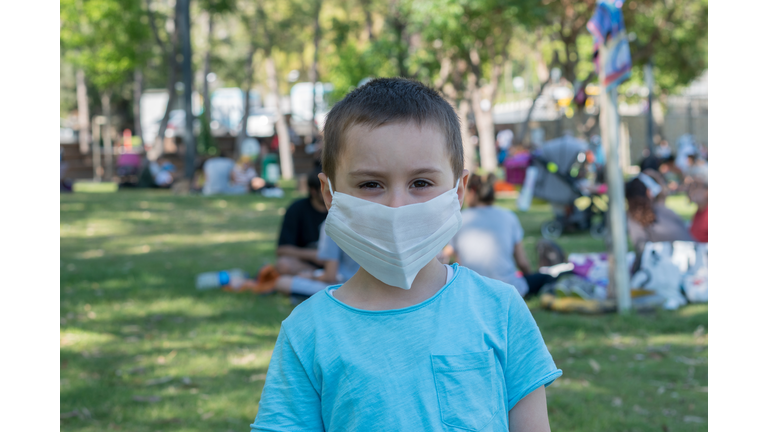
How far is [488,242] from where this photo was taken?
282 inches

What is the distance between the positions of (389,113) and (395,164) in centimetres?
12

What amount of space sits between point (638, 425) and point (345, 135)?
3.22 m

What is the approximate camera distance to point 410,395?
1.65m

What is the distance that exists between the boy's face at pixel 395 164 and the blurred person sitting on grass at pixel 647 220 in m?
6.78

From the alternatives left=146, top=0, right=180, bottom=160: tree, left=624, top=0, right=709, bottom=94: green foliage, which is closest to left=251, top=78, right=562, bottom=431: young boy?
left=624, top=0, right=709, bottom=94: green foliage

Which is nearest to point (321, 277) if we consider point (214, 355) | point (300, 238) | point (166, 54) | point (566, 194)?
point (300, 238)

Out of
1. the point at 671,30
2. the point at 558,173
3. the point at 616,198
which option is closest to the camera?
the point at 616,198

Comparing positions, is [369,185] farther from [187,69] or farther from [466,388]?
[187,69]

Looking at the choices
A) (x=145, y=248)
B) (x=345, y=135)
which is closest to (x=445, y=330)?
(x=345, y=135)

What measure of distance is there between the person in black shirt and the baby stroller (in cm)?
596

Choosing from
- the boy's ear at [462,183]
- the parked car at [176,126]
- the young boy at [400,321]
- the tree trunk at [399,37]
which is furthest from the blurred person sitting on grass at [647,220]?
the parked car at [176,126]

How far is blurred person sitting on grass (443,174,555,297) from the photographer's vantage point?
7.13 metres

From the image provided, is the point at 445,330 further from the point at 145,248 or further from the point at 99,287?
the point at 145,248

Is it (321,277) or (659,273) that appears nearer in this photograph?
(321,277)
